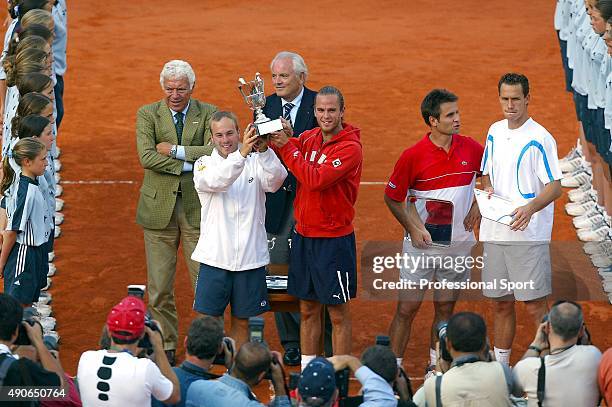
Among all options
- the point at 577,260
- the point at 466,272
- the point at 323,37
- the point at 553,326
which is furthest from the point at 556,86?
the point at 553,326

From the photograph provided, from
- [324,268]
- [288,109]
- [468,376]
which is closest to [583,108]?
[288,109]

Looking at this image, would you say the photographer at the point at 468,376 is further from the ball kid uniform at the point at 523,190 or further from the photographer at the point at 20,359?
the ball kid uniform at the point at 523,190

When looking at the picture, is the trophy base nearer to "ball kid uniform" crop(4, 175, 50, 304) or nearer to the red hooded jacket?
the red hooded jacket

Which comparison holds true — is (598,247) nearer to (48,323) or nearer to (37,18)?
(48,323)

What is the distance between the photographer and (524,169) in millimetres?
9969

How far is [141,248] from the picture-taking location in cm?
1350

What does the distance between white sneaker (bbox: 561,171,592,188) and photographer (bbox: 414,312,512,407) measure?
7453mm

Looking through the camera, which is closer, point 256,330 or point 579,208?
point 256,330

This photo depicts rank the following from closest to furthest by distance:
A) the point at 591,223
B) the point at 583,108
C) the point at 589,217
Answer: the point at 591,223, the point at 589,217, the point at 583,108

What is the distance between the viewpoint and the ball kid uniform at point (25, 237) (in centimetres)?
995

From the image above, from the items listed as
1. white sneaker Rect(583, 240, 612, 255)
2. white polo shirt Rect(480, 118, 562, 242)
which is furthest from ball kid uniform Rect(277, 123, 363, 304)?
white sneaker Rect(583, 240, 612, 255)

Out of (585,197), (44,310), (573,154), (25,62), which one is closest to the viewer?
(25,62)

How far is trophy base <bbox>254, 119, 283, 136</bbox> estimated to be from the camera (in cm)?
955

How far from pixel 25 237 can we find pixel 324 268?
7.21ft
